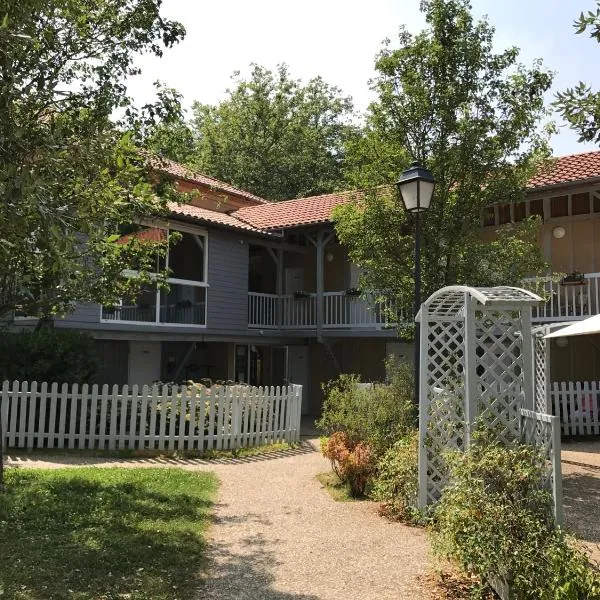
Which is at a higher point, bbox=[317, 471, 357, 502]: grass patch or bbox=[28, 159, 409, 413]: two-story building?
bbox=[28, 159, 409, 413]: two-story building

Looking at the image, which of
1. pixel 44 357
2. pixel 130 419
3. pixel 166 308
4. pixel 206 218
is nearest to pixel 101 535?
pixel 130 419

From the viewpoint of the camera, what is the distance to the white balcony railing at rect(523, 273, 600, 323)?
13.8 m

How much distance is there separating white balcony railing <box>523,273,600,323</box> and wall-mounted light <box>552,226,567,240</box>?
1.50 metres

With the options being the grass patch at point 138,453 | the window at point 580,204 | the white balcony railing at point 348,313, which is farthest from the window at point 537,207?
the grass patch at point 138,453

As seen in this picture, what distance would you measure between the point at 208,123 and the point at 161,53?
111 feet

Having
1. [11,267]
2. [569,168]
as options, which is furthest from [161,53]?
[569,168]

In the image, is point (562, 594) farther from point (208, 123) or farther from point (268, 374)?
point (208, 123)

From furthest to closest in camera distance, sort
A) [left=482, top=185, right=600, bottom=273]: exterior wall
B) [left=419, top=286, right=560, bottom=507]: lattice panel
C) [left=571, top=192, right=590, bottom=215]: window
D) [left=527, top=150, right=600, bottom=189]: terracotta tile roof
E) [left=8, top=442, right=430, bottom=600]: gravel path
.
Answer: [left=571, top=192, right=590, bottom=215]: window, [left=482, top=185, right=600, bottom=273]: exterior wall, [left=527, top=150, right=600, bottom=189]: terracotta tile roof, [left=419, top=286, right=560, bottom=507]: lattice panel, [left=8, top=442, right=430, bottom=600]: gravel path

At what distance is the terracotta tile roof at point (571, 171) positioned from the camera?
1373 centimetres

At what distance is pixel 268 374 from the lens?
20438 millimetres

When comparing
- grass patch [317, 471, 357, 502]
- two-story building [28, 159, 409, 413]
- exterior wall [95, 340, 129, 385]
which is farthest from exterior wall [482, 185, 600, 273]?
exterior wall [95, 340, 129, 385]

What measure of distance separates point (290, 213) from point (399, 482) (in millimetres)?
13319

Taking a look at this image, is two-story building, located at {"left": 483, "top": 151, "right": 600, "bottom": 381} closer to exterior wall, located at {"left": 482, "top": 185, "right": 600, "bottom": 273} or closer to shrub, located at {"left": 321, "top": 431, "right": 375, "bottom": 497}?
exterior wall, located at {"left": 482, "top": 185, "right": 600, "bottom": 273}

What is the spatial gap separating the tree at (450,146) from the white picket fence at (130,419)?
150 inches
